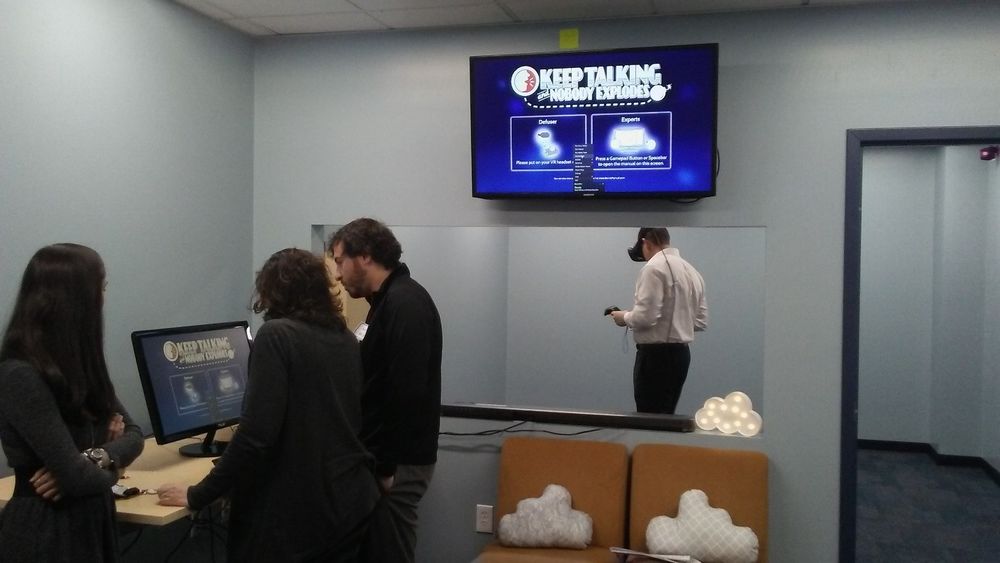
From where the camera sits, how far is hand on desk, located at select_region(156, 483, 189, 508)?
2.43 meters

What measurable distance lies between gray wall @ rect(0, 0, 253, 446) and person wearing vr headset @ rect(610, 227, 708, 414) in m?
1.98

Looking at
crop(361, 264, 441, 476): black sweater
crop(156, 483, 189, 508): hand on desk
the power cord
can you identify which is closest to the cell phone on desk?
crop(156, 483, 189, 508): hand on desk

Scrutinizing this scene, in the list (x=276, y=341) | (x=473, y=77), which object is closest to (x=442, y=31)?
(x=473, y=77)

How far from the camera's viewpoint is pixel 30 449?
1981mm

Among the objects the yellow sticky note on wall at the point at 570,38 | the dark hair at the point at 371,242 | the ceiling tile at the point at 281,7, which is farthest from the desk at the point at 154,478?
the yellow sticky note on wall at the point at 570,38

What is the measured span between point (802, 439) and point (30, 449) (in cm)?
280

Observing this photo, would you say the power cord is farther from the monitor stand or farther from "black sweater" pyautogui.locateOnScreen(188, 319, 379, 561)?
"black sweater" pyautogui.locateOnScreen(188, 319, 379, 561)

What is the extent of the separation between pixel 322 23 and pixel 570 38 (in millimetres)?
1147

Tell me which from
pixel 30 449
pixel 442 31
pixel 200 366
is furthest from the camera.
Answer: pixel 442 31

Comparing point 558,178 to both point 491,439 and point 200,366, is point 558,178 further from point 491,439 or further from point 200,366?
point 200,366

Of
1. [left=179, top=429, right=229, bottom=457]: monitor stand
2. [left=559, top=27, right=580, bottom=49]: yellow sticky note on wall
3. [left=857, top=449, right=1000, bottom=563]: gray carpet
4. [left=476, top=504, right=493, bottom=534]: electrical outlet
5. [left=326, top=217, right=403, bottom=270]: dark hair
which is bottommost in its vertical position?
[left=857, top=449, right=1000, bottom=563]: gray carpet

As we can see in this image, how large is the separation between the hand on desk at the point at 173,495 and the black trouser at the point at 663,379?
6.74 feet

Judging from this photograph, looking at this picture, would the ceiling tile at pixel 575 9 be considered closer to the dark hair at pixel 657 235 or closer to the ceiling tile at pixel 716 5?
the ceiling tile at pixel 716 5

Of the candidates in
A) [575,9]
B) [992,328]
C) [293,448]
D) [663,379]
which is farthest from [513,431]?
[992,328]
